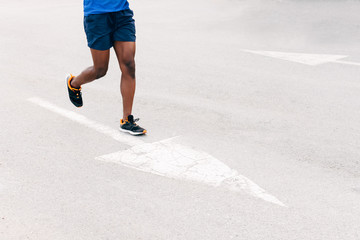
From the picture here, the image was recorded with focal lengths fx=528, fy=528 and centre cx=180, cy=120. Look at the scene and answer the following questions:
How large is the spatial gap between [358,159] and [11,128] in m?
3.37

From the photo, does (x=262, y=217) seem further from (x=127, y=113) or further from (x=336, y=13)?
(x=336, y=13)

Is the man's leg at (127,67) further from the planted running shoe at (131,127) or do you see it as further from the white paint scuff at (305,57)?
the white paint scuff at (305,57)

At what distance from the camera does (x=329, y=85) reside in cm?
689

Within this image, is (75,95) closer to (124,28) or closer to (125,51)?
(125,51)

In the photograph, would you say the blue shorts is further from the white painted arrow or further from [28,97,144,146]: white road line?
the white painted arrow

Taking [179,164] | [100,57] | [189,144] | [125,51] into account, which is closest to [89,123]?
[100,57]

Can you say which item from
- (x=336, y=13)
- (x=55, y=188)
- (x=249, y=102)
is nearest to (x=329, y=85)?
(x=249, y=102)

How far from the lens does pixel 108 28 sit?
5008mm

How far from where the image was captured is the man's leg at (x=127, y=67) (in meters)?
5.09

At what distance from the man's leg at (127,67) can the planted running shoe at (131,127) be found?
0.20ft

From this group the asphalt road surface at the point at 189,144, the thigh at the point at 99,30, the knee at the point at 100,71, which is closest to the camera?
the asphalt road surface at the point at 189,144

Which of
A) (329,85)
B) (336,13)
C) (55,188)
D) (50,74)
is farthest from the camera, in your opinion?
(336,13)

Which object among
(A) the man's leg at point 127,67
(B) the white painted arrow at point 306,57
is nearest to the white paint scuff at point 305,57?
(B) the white painted arrow at point 306,57

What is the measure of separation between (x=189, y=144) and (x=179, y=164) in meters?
0.51
